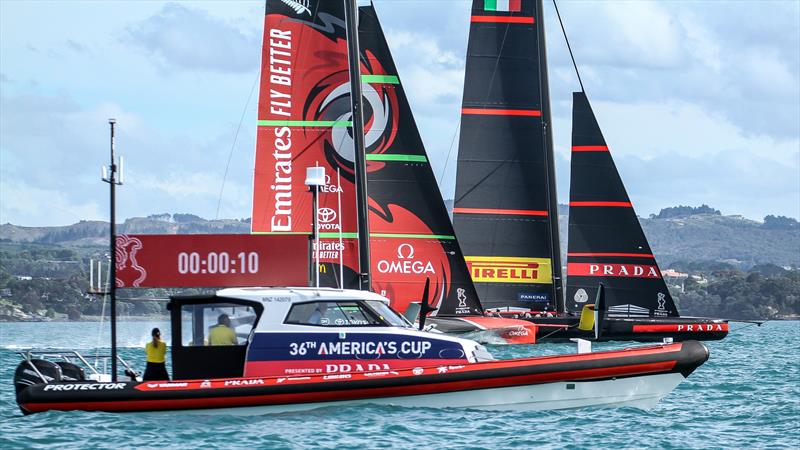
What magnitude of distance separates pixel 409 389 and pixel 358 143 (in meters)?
13.3

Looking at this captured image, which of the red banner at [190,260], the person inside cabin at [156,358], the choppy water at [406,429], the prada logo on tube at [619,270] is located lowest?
the choppy water at [406,429]

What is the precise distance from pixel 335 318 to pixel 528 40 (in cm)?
2790

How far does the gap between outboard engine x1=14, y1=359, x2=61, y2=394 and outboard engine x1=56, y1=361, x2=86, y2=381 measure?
440mm

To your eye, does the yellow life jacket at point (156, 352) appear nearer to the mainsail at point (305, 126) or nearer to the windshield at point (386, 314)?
the windshield at point (386, 314)

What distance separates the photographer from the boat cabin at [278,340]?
21.9m

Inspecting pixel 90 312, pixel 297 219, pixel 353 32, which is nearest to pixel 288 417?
pixel 297 219

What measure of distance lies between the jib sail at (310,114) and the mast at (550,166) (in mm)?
15244

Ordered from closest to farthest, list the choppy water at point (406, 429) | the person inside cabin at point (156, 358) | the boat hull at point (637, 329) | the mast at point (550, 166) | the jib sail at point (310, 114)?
the choppy water at point (406, 429) < the person inside cabin at point (156, 358) < the jib sail at point (310, 114) < the boat hull at point (637, 329) < the mast at point (550, 166)

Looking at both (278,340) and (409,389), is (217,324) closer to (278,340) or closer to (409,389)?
(278,340)

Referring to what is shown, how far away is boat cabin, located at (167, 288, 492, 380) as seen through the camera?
21922 mm

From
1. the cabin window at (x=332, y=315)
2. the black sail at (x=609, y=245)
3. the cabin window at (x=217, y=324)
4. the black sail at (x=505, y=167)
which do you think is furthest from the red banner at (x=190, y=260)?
the black sail at (x=609, y=245)

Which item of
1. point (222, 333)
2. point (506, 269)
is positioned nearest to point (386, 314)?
point (222, 333)

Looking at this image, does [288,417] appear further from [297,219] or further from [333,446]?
[297,219]

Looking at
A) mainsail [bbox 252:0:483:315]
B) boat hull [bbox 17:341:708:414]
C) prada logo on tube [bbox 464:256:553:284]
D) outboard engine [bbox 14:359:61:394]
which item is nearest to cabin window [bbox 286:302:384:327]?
boat hull [bbox 17:341:708:414]
